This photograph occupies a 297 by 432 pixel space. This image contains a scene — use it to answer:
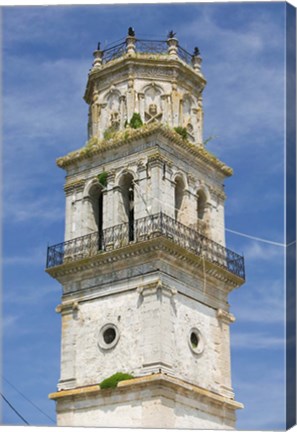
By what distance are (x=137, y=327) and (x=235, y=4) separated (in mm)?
10322

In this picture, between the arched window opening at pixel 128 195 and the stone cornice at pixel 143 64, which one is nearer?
the arched window opening at pixel 128 195

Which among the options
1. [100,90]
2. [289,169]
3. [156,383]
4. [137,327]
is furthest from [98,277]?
[289,169]

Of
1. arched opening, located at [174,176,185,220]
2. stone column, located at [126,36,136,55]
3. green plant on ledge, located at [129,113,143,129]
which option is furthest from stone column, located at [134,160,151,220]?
stone column, located at [126,36,136,55]

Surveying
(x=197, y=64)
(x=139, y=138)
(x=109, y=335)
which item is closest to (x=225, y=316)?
(x=109, y=335)

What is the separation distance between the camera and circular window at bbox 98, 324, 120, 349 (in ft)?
106

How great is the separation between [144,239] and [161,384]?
454 centimetres

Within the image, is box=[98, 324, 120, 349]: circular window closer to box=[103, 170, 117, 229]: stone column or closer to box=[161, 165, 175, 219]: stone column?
box=[103, 170, 117, 229]: stone column

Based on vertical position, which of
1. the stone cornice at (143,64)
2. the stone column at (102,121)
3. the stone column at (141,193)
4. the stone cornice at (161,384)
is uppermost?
the stone cornice at (143,64)

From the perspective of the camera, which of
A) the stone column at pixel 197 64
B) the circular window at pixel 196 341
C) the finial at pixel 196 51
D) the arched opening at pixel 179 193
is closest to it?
the circular window at pixel 196 341

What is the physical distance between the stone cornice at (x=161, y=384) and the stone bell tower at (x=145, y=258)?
0.04 meters

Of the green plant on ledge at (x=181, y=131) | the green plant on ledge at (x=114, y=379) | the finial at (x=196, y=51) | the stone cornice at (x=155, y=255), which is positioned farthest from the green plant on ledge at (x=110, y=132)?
the green plant on ledge at (x=114, y=379)

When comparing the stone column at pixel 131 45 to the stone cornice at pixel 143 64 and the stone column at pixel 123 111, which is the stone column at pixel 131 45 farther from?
the stone column at pixel 123 111

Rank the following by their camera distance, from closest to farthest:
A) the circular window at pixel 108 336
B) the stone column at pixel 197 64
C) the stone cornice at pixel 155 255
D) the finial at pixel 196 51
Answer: the stone cornice at pixel 155 255 → the circular window at pixel 108 336 → the finial at pixel 196 51 → the stone column at pixel 197 64

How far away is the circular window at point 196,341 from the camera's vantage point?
1286 inches
